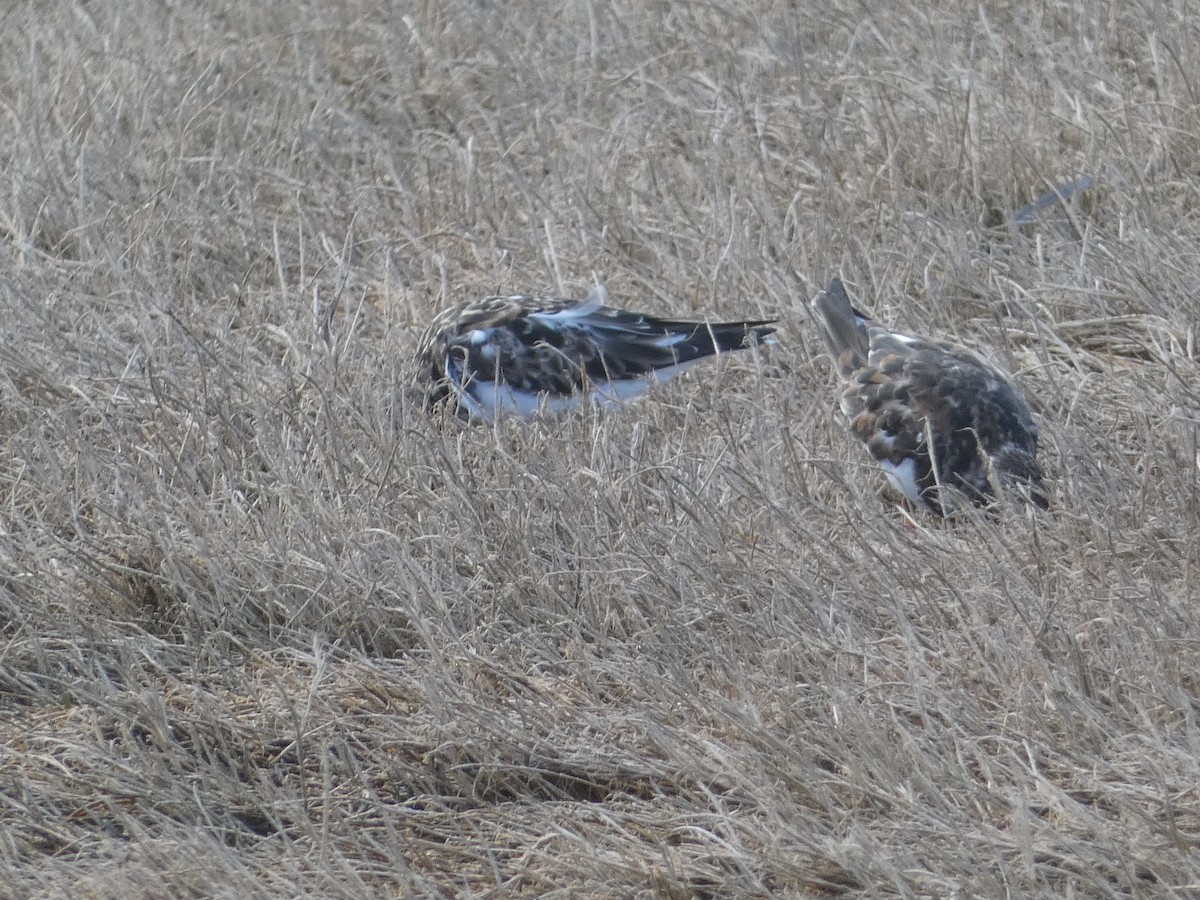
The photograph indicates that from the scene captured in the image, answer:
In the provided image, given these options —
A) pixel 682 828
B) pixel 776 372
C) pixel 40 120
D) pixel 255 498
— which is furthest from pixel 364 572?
pixel 40 120

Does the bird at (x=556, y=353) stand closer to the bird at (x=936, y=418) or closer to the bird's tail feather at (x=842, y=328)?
the bird's tail feather at (x=842, y=328)

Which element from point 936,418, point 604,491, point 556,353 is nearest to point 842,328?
point 936,418

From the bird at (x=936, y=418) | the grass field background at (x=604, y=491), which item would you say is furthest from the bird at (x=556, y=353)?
the bird at (x=936, y=418)

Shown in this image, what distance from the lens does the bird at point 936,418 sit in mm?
3996

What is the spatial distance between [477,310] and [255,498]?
1023 millimetres

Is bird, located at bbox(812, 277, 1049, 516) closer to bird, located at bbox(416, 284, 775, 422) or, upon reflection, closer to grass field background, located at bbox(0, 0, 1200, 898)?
grass field background, located at bbox(0, 0, 1200, 898)

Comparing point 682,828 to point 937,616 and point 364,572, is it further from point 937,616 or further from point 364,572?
point 364,572

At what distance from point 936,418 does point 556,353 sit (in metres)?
1.23

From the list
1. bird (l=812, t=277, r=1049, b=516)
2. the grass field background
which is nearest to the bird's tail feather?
bird (l=812, t=277, r=1049, b=516)

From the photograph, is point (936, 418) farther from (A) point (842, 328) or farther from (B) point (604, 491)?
(B) point (604, 491)

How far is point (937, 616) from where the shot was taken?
3.38m

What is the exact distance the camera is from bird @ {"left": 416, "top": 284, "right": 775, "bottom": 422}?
186 inches

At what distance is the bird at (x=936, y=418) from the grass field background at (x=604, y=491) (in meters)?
0.11

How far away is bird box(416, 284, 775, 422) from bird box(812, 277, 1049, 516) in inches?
15.6
